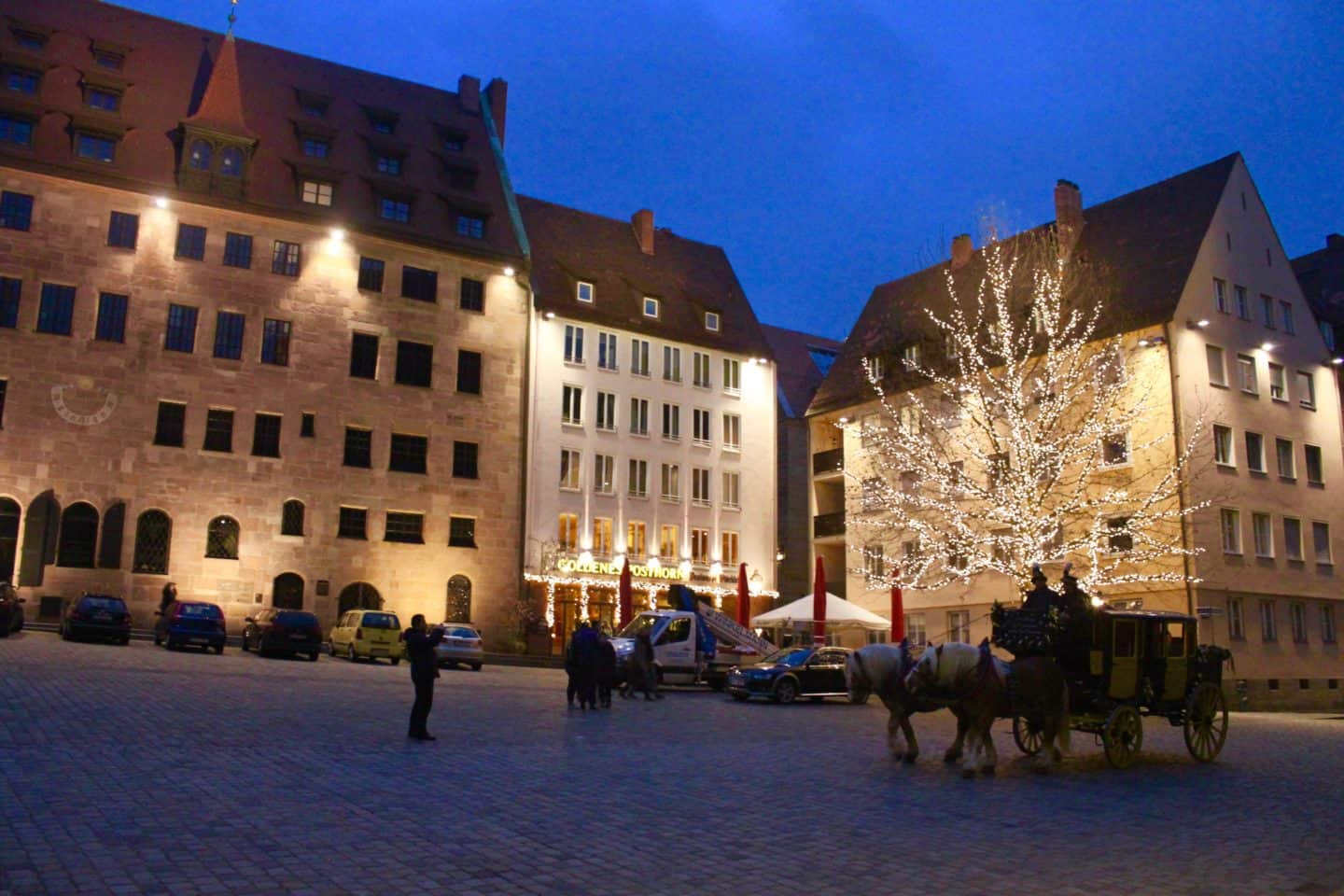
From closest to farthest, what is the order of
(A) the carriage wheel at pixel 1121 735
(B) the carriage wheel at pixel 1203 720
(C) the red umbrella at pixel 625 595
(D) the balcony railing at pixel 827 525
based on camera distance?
(A) the carriage wheel at pixel 1121 735 < (B) the carriage wheel at pixel 1203 720 < (C) the red umbrella at pixel 625 595 < (D) the balcony railing at pixel 827 525

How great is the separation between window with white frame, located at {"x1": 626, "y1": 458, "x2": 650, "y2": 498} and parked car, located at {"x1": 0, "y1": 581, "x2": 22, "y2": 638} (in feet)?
79.5

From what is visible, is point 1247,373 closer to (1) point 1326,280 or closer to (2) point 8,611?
(1) point 1326,280

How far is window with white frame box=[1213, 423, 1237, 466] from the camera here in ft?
130

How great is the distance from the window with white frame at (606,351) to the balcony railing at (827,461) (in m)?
10.2

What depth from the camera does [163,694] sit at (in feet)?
59.6

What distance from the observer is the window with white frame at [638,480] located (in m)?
50.2

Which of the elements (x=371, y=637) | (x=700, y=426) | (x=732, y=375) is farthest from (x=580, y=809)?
(x=732, y=375)

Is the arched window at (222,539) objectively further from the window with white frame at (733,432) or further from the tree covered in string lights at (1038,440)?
the tree covered in string lights at (1038,440)

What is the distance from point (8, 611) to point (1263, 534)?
130 ft

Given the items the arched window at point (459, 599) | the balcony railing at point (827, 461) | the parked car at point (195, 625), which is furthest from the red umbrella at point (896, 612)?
the parked car at point (195, 625)

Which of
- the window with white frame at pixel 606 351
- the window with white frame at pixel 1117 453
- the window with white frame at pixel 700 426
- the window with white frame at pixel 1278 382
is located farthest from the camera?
the window with white frame at pixel 700 426

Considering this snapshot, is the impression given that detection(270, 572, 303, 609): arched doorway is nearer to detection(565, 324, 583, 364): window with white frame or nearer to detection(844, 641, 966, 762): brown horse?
detection(565, 324, 583, 364): window with white frame

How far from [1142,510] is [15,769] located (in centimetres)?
2799

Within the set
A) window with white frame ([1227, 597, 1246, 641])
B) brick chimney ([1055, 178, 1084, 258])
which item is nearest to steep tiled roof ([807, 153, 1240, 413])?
brick chimney ([1055, 178, 1084, 258])
